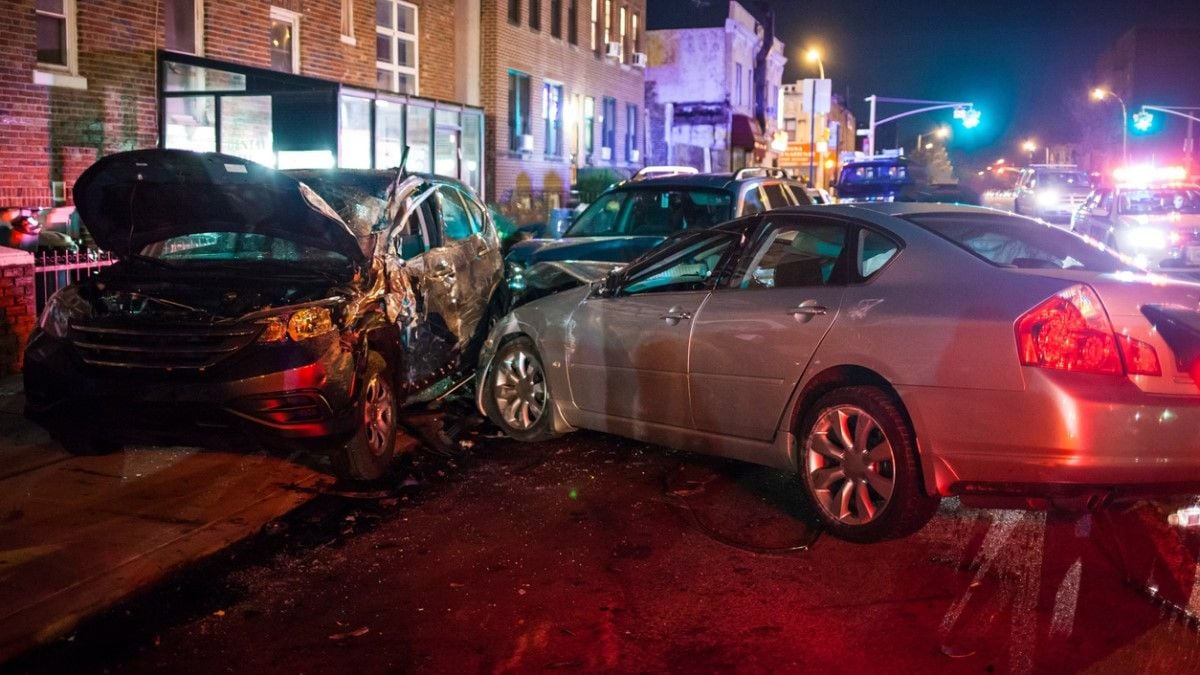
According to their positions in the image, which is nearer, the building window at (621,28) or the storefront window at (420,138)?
the storefront window at (420,138)

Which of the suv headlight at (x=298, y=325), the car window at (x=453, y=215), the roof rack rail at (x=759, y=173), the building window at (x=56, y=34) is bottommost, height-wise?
the suv headlight at (x=298, y=325)

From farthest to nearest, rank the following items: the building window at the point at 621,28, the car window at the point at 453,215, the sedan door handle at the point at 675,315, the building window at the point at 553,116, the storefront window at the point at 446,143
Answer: the building window at the point at 621,28 → the building window at the point at 553,116 → the storefront window at the point at 446,143 → the car window at the point at 453,215 → the sedan door handle at the point at 675,315

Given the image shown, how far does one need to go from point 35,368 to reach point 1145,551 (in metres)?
5.92

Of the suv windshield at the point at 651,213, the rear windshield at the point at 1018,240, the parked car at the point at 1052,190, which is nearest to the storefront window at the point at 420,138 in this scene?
the suv windshield at the point at 651,213

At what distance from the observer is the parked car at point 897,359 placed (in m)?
4.99

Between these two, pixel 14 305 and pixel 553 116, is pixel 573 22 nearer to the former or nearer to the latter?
pixel 553 116

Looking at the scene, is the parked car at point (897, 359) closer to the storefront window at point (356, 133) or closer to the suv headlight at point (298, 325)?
the suv headlight at point (298, 325)

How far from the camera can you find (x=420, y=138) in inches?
799

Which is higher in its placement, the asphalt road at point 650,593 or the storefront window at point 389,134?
the storefront window at point 389,134

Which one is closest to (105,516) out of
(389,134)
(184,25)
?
(184,25)

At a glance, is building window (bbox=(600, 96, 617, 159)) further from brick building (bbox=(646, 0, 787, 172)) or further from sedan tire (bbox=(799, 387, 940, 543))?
sedan tire (bbox=(799, 387, 940, 543))

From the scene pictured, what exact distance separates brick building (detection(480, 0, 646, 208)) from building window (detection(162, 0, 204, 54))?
1053 cm

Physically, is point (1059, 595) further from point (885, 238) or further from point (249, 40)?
point (249, 40)

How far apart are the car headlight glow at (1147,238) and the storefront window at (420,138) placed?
1093 centimetres
